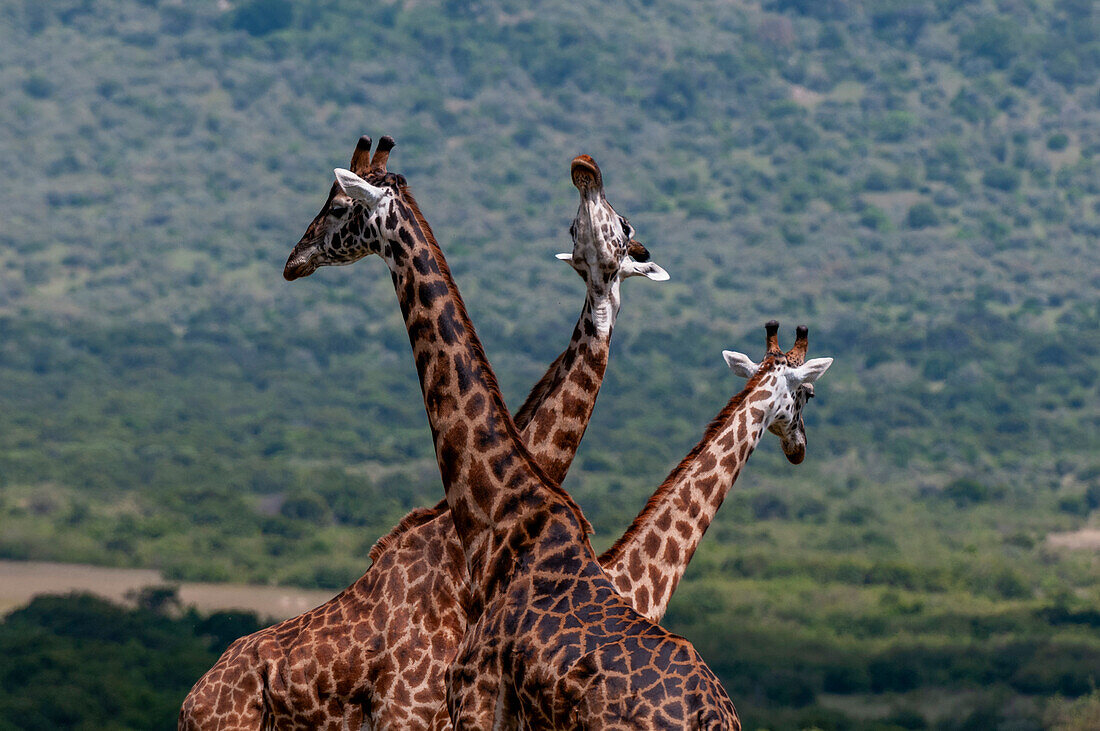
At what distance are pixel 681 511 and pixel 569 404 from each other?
959mm

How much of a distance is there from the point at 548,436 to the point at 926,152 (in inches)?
5069

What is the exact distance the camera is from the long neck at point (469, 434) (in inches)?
325

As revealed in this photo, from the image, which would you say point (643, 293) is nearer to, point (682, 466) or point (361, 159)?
point (682, 466)

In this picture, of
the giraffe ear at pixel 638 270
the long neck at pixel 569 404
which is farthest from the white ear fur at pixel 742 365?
the long neck at pixel 569 404

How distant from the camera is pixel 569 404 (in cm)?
1009

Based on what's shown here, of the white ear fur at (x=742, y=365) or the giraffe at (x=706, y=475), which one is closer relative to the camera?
the giraffe at (x=706, y=475)

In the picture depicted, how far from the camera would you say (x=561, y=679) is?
24.1 ft

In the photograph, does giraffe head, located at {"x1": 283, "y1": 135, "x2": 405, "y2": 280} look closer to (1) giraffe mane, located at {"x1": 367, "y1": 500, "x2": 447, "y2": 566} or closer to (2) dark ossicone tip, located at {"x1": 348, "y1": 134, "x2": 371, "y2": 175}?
(2) dark ossicone tip, located at {"x1": 348, "y1": 134, "x2": 371, "y2": 175}

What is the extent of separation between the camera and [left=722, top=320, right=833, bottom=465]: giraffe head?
10.9 metres

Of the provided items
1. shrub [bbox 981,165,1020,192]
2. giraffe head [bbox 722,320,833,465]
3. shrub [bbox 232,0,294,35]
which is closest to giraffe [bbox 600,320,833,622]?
giraffe head [bbox 722,320,833,465]

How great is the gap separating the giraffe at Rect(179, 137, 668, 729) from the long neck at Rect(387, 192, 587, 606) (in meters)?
0.59

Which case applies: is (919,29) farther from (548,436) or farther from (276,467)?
(548,436)

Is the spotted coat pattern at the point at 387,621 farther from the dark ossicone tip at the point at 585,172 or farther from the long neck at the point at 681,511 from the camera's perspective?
the long neck at the point at 681,511

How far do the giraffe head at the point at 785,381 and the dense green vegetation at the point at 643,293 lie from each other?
34.0m
